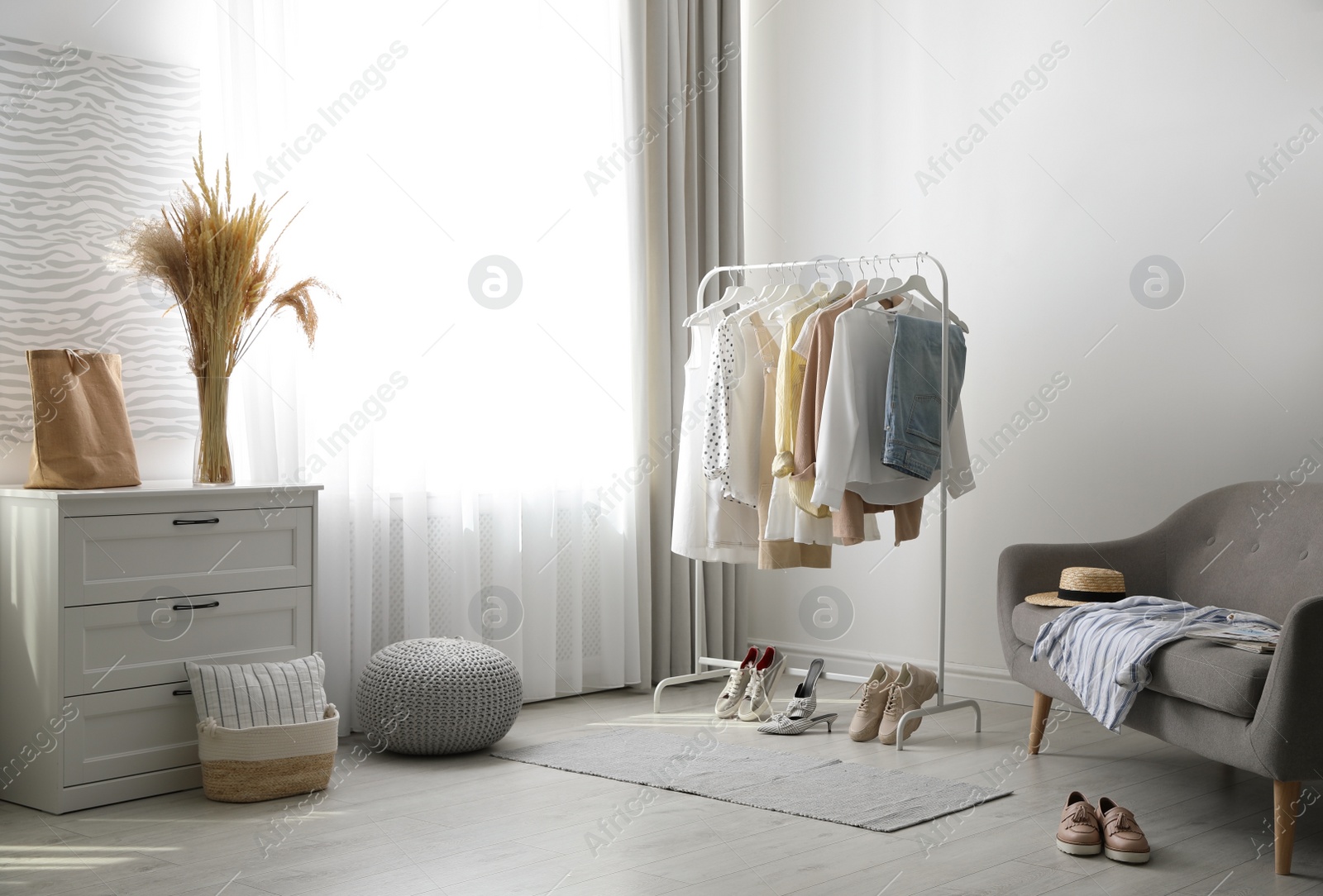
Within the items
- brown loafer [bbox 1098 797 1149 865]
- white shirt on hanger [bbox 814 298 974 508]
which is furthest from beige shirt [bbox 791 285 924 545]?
brown loafer [bbox 1098 797 1149 865]

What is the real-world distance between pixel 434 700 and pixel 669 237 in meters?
2.11

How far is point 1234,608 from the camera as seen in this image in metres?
3.40

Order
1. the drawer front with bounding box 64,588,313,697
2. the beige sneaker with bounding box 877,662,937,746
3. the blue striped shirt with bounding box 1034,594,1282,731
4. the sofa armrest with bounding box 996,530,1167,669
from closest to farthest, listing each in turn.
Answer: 1. the blue striped shirt with bounding box 1034,594,1282,731
2. the drawer front with bounding box 64,588,313,697
3. the sofa armrest with bounding box 996,530,1167,669
4. the beige sneaker with bounding box 877,662,937,746

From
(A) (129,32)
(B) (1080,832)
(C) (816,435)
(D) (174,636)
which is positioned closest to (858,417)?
(C) (816,435)

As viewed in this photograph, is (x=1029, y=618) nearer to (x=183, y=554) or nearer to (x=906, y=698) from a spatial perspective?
(x=906, y=698)

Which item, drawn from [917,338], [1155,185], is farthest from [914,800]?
[1155,185]

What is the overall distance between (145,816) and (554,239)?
2.39 m

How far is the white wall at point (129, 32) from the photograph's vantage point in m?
3.34

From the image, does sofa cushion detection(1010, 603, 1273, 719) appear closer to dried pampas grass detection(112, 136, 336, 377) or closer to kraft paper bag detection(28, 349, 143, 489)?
dried pampas grass detection(112, 136, 336, 377)

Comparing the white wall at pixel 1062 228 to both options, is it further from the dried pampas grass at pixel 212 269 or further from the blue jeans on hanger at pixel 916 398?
the dried pampas grass at pixel 212 269

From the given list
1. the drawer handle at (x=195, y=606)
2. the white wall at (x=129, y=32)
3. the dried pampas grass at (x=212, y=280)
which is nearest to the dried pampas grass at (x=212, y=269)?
the dried pampas grass at (x=212, y=280)

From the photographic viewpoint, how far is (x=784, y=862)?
102 inches

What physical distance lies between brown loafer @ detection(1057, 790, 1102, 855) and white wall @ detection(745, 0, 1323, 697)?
5.15 ft

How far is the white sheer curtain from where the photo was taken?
3791 mm
